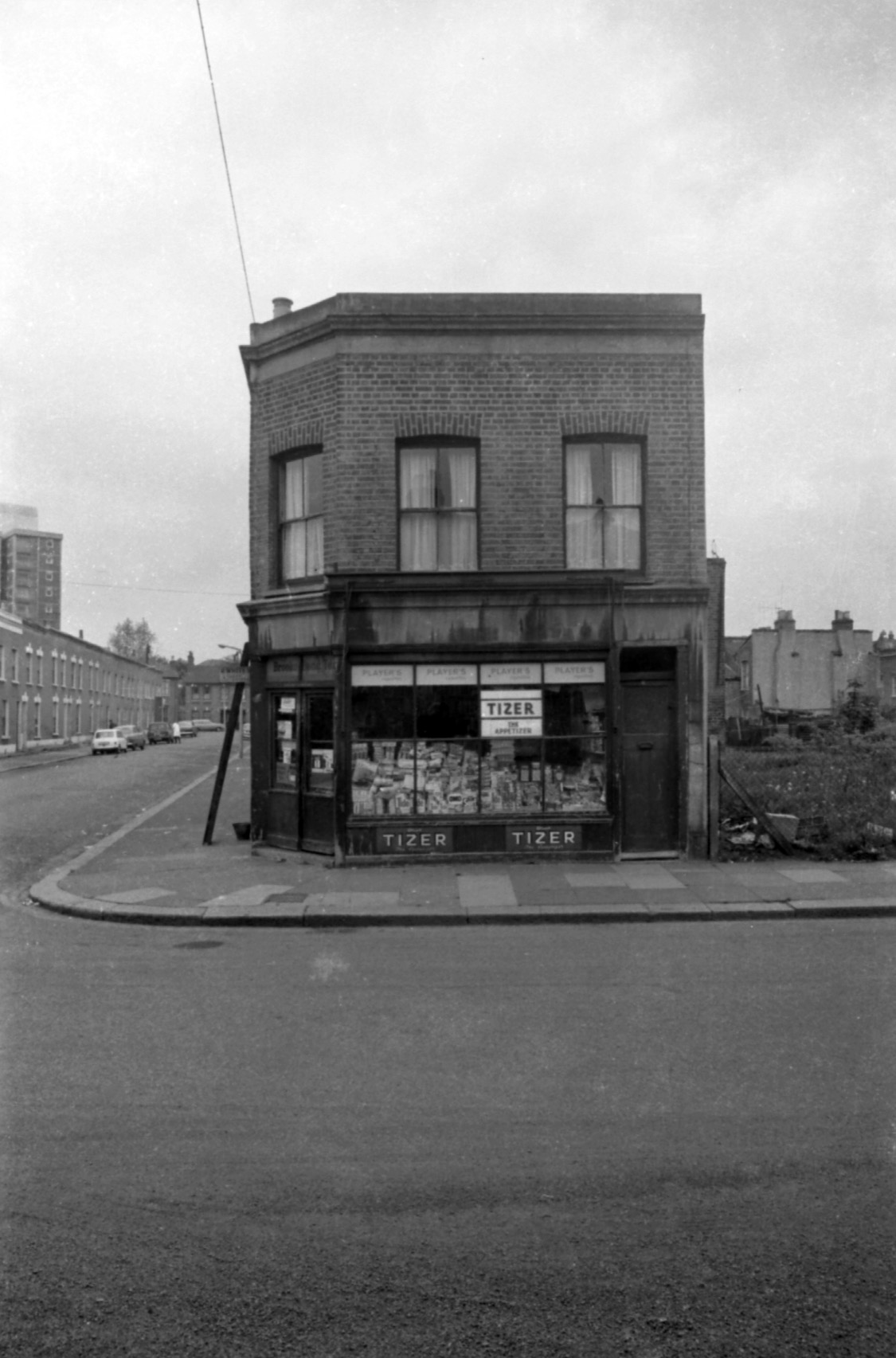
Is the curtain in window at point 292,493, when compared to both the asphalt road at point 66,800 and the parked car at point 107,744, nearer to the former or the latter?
the asphalt road at point 66,800

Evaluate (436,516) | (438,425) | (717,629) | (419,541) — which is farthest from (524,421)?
(717,629)

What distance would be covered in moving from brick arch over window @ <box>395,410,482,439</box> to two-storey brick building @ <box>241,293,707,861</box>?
24 mm

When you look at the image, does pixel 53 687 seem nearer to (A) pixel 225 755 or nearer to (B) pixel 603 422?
(A) pixel 225 755

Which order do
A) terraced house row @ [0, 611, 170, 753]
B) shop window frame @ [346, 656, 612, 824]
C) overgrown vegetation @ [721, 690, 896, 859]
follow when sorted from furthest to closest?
terraced house row @ [0, 611, 170, 753]
overgrown vegetation @ [721, 690, 896, 859]
shop window frame @ [346, 656, 612, 824]

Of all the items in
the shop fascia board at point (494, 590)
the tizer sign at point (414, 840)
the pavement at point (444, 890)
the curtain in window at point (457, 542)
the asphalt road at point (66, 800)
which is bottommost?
the asphalt road at point (66, 800)

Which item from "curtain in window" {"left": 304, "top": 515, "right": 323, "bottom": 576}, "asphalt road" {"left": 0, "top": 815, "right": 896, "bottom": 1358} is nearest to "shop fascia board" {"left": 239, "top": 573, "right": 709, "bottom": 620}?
"curtain in window" {"left": 304, "top": 515, "right": 323, "bottom": 576}

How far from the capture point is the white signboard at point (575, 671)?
49.7ft

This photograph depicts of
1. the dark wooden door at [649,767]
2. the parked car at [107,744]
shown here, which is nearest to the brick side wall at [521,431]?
the dark wooden door at [649,767]

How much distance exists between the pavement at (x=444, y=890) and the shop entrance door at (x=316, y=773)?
0.36m

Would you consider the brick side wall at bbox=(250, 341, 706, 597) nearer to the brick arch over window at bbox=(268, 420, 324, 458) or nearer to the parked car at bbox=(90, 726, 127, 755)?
the brick arch over window at bbox=(268, 420, 324, 458)

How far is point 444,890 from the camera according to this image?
13.0 metres

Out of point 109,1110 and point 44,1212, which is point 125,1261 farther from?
point 109,1110

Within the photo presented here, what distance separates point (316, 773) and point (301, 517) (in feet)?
11.9

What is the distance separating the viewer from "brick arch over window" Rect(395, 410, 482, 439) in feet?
50.2
